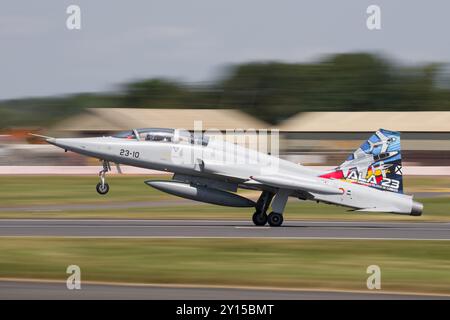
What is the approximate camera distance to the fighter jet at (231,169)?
991 inches

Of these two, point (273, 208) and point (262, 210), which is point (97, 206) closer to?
point (262, 210)

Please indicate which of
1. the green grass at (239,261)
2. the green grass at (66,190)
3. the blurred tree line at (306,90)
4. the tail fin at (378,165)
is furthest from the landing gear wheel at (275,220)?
the blurred tree line at (306,90)

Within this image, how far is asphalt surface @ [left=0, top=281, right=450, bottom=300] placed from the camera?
1441cm

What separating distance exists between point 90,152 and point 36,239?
14.3ft

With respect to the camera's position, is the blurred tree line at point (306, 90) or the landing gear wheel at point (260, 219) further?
the blurred tree line at point (306, 90)

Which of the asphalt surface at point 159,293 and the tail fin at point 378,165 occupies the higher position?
the tail fin at point 378,165

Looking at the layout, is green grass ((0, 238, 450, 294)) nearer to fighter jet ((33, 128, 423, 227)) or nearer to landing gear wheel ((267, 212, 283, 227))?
fighter jet ((33, 128, 423, 227))

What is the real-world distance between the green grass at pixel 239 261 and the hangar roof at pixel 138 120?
67.5 m

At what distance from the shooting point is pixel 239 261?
18.8 m

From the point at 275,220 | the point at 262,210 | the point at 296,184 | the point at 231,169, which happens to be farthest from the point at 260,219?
the point at 231,169

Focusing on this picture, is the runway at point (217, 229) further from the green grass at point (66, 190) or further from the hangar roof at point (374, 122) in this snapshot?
the hangar roof at point (374, 122)

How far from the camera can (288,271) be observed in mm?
17672

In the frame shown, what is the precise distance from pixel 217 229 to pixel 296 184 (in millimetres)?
2839

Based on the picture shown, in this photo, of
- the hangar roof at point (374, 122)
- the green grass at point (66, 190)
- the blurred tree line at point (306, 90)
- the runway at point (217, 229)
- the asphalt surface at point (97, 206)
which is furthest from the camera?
the blurred tree line at point (306, 90)
